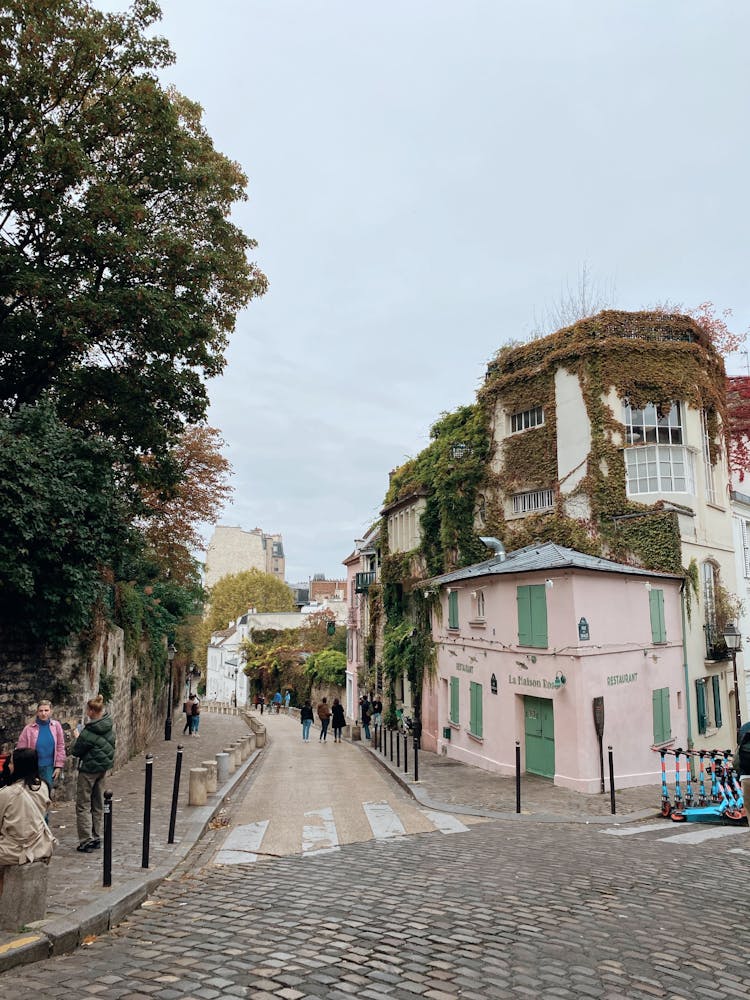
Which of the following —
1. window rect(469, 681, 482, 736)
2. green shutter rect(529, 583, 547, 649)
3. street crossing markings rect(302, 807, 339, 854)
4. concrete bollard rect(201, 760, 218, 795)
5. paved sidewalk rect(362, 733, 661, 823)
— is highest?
green shutter rect(529, 583, 547, 649)

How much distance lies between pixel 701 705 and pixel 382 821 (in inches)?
431

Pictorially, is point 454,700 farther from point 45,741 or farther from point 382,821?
point 45,741

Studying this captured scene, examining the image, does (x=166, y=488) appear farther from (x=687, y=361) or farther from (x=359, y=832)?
(x=687, y=361)

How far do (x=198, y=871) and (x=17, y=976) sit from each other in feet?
11.2

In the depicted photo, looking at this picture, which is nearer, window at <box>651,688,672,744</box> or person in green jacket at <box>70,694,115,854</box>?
person in green jacket at <box>70,694,115,854</box>

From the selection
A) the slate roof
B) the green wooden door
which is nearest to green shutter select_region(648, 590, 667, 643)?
the slate roof

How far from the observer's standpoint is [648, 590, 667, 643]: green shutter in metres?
17.1

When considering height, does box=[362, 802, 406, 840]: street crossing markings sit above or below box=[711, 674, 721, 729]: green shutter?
below

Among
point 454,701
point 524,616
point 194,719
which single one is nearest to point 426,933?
point 524,616

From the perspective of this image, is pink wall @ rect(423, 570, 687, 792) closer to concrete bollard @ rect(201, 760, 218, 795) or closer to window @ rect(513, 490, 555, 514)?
window @ rect(513, 490, 555, 514)

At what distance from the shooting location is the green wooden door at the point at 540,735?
15844 millimetres

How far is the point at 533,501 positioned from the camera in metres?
23.2

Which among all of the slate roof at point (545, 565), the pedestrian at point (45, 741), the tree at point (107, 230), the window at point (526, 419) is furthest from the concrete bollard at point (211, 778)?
the window at point (526, 419)

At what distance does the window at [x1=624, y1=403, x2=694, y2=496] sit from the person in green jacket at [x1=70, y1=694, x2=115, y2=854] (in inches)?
646
